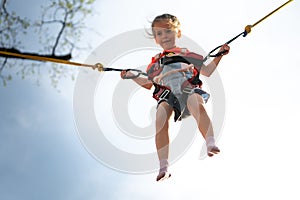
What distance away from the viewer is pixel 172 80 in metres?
6.30

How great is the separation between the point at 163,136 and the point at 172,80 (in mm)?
898

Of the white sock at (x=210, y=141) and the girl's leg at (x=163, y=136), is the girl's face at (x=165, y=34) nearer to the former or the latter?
the girl's leg at (x=163, y=136)

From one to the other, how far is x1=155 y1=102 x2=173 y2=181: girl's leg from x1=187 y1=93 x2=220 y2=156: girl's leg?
0.34 meters

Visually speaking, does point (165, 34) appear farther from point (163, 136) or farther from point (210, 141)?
point (210, 141)

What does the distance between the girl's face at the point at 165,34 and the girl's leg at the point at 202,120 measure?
1023 mm

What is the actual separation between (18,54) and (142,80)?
2150 mm

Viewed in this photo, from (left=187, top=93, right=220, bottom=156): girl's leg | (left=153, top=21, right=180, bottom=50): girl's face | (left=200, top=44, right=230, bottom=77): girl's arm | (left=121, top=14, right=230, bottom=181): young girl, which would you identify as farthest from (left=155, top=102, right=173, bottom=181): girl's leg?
(left=153, top=21, right=180, bottom=50): girl's face

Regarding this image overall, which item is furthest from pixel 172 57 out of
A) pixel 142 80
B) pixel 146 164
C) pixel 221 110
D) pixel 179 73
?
pixel 146 164

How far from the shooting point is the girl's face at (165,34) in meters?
6.61

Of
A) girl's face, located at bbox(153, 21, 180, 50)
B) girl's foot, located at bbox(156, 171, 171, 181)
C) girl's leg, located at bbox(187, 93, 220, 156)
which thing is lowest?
girl's foot, located at bbox(156, 171, 171, 181)

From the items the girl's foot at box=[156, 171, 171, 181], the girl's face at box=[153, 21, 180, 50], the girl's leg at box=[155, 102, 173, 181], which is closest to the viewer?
the girl's foot at box=[156, 171, 171, 181]

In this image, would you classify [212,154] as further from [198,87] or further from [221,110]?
[221,110]

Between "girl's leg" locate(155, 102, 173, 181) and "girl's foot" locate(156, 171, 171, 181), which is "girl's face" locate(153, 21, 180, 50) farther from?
"girl's foot" locate(156, 171, 171, 181)

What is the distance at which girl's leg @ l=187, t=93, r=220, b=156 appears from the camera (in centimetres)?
540
